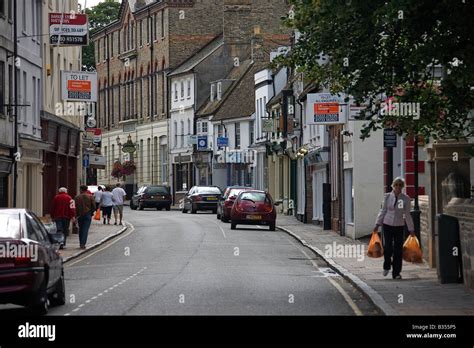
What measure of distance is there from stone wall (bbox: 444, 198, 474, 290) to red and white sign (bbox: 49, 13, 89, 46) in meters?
23.6

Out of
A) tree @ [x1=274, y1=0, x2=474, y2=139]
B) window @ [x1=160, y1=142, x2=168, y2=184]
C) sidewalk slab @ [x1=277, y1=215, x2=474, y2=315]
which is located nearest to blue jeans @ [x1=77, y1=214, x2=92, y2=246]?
sidewalk slab @ [x1=277, y1=215, x2=474, y2=315]

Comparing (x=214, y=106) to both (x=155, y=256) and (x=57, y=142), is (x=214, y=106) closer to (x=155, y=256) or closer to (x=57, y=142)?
(x=57, y=142)

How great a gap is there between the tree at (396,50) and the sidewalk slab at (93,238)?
41.4ft

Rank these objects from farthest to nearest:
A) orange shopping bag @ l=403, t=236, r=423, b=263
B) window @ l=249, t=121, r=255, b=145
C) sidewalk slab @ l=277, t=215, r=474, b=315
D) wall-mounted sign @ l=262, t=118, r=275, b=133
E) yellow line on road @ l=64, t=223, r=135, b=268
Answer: window @ l=249, t=121, r=255, b=145 < wall-mounted sign @ l=262, t=118, r=275, b=133 < yellow line on road @ l=64, t=223, r=135, b=268 < orange shopping bag @ l=403, t=236, r=423, b=263 < sidewalk slab @ l=277, t=215, r=474, b=315

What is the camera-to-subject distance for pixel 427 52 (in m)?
21.3

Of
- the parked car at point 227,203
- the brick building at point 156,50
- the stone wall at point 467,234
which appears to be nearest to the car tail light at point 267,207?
the parked car at point 227,203

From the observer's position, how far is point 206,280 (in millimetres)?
25906

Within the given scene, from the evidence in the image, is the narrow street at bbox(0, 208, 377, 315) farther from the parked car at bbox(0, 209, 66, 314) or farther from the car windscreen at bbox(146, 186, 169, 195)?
the car windscreen at bbox(146, 186, 169, 195)

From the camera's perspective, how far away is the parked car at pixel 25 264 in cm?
1814

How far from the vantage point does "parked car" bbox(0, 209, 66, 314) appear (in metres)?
18.1

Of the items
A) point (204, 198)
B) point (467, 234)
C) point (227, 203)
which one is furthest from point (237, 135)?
point (467, 234)

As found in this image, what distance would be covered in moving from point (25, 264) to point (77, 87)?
2978cm

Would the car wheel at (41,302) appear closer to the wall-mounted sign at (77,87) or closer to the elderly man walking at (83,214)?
the elderly man walking at (83,214)

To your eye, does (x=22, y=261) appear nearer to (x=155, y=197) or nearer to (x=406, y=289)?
(x=406, y=289)
